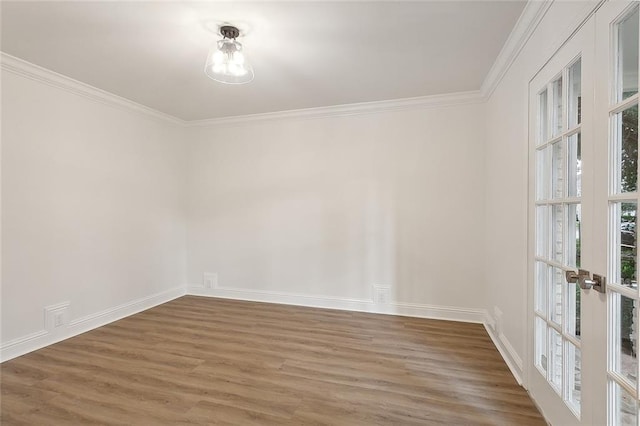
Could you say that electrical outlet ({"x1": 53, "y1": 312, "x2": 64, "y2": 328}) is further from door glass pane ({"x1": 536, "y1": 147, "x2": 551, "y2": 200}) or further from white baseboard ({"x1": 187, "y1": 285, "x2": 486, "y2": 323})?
door glass pane ({"x1": 536, "y1": 147, "x2": 551, "y2": 200})

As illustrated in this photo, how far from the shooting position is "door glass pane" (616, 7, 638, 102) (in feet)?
3.59

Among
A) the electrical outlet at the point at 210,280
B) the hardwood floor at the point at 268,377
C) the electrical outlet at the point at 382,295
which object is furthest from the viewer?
the electrical outlet at the point at 210,280

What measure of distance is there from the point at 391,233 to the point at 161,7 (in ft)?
9.66

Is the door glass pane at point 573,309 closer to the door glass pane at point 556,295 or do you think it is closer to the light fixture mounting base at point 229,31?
the door glass pane at point 556,295

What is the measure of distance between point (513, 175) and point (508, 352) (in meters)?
1.42

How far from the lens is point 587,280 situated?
130 cm

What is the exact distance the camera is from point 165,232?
4.14 meters

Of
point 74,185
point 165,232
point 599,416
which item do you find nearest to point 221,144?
point 165,232

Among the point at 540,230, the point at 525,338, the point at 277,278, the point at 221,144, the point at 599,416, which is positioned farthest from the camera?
the point at 221,144

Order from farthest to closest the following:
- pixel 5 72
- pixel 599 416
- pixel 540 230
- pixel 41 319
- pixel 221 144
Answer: pixel 221 144 < pixel 41 319 < pixel 5 72 < pixel 540 230 < pixel 599 416

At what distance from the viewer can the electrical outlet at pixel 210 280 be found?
14.2 feet

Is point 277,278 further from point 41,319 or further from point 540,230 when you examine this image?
point 540,230

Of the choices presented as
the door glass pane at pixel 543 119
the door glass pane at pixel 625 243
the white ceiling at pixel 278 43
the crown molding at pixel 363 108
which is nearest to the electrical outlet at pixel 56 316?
the white ceiling at pixel 278 43

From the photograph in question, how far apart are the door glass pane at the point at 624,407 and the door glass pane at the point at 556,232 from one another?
2.10ft
